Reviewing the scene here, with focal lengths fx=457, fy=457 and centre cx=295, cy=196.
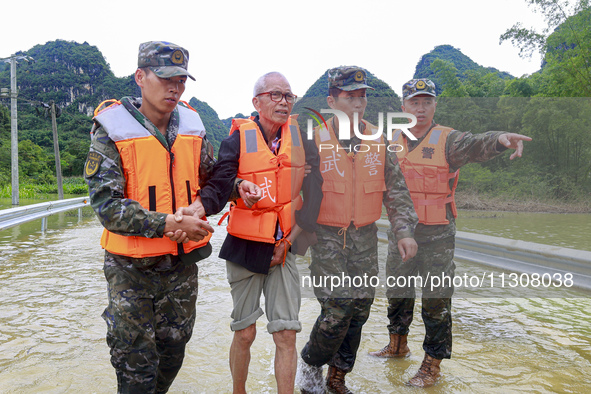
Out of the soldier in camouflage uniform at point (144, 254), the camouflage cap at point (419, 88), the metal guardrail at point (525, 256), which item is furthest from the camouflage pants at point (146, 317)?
the metal guardrail at point (525, 256)

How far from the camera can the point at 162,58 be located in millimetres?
2533

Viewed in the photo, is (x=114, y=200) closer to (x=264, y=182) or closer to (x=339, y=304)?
(x=264, y=182)

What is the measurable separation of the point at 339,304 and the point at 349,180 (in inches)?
33.8

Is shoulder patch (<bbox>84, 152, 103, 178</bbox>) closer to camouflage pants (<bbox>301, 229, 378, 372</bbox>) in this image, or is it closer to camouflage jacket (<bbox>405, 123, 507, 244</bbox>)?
camouflage pants (<bbox>301, 229, 378, 372</bbox>)

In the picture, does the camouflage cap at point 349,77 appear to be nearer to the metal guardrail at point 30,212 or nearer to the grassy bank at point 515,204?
the grassy bank at point 515,204

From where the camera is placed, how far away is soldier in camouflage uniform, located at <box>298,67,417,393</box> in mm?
3055

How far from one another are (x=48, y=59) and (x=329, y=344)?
127799 mm

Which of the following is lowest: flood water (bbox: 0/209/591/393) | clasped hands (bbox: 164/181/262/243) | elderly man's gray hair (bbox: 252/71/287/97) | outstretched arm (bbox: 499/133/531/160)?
flood water (bbox: 0/209/591/393)

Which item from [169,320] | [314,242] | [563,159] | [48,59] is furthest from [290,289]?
[48,59]

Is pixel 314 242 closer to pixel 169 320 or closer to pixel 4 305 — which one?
pixel 169 320

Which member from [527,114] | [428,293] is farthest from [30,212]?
[527,114]

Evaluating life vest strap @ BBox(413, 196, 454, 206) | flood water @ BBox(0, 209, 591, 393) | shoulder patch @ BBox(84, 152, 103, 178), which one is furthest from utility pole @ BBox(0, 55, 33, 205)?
A: life vest strap @ BBox(413, 196, 454, 206)

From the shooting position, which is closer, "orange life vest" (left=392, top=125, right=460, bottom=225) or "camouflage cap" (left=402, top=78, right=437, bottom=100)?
"orange life vest" (left=392, top=125, right=460, bottom=225)

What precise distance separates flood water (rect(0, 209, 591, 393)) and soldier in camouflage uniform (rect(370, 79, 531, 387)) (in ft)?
0.63
